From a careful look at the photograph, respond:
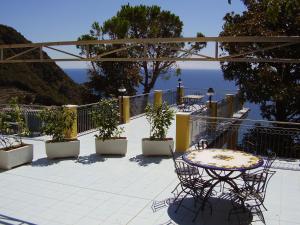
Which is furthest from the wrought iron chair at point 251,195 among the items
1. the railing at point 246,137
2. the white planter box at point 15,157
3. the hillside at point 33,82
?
the hillside at point 33,82

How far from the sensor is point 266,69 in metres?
14.9

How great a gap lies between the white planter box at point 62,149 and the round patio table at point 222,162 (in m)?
4.16

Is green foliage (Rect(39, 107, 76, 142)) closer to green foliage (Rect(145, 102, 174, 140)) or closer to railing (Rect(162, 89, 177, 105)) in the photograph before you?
green foliage (Rect(145, 102, 174, 140))

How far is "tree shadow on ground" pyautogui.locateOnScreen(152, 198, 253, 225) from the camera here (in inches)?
243

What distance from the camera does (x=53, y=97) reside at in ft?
134

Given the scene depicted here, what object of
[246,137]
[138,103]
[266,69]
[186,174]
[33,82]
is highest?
[266,69]

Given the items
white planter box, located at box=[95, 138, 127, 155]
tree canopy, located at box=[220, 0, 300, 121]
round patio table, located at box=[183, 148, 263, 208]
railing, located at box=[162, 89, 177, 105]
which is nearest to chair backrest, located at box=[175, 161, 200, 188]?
round patio table, located at box=[183, 148, 263, 208]

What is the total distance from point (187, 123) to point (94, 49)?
1420cm

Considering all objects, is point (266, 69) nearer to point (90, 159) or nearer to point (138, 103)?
point (138, 103)

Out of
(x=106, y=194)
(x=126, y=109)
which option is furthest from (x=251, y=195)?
(x=126, y=109)

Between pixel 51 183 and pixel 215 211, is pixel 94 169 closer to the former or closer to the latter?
pixel 51 183

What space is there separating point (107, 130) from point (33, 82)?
32.8 meters

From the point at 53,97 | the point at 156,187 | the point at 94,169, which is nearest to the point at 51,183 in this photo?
the point at 94,169

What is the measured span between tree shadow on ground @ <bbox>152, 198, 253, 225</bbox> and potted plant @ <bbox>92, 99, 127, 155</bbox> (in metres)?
3.58
